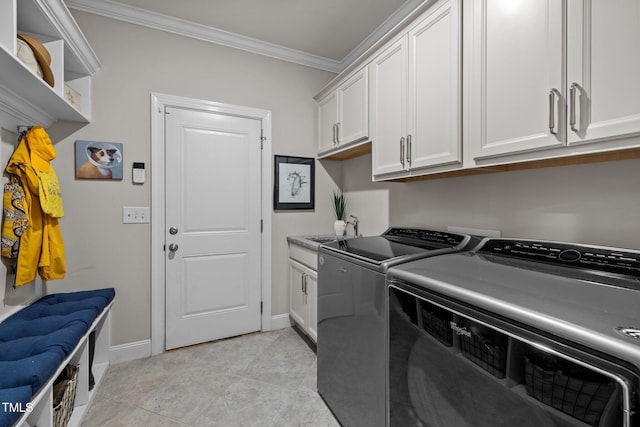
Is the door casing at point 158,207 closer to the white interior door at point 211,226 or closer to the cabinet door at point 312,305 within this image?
the white interior door at point 211,226

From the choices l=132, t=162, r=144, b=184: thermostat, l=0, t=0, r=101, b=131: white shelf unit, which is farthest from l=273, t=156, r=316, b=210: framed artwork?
l=0, t=0, r=101, b=131: white shelf unit

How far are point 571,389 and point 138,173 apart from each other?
106 inches

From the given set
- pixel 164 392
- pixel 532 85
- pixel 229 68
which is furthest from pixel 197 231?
pixel 532 85

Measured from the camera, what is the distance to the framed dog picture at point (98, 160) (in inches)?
82.5

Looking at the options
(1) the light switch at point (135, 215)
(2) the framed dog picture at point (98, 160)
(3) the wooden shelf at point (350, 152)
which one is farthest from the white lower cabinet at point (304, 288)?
(2) the framed dog picture at point (98, 160)

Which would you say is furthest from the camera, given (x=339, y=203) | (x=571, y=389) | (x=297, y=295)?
(x=339, y=203)

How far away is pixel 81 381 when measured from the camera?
172 centimetres

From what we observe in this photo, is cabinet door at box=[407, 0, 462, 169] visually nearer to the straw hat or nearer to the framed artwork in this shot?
the framed artwork

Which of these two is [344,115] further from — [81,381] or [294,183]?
[81,381]

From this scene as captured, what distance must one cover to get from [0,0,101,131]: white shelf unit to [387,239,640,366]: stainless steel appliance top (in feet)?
6.31

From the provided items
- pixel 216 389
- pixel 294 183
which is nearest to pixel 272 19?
pixel 294 183

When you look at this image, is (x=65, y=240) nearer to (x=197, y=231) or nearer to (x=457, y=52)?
(x=197, y=231)

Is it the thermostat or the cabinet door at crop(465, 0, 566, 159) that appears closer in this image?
the cabinet door at crop(465, 0, 566, 159)

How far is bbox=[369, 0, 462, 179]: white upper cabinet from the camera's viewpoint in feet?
4.77
